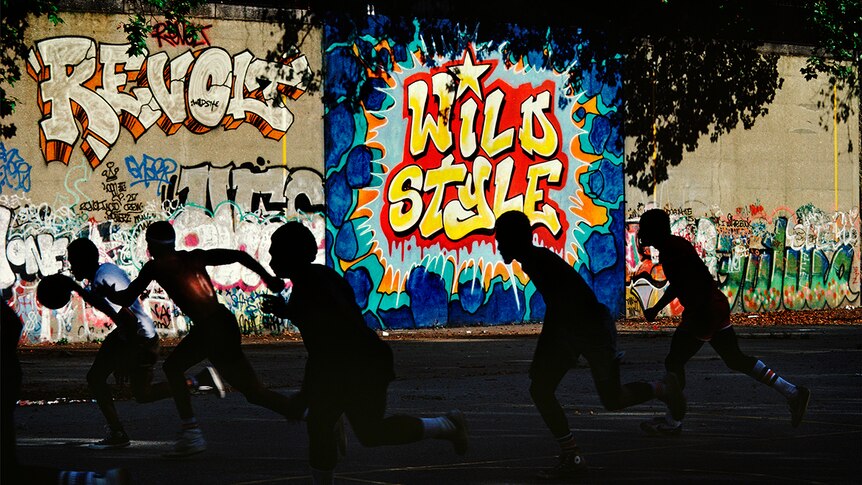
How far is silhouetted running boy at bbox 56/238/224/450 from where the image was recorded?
908 cm

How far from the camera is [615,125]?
2464 centimetres

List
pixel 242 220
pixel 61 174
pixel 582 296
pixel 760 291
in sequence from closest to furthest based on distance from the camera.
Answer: pixel 582 296 < pixel 61 174 < pixel 242 220 < pixel 760 291

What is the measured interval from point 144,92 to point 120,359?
11157 millimetres

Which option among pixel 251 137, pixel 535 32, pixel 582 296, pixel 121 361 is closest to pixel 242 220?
pixel 251 137

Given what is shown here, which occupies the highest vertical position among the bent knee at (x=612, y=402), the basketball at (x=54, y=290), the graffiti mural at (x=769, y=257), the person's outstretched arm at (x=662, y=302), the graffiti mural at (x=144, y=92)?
the graffiti mural at (x=144, y=92)

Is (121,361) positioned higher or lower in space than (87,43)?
lower

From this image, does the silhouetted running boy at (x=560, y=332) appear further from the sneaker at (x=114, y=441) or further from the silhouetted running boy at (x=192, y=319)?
the sneaker at (x=114, y=441)

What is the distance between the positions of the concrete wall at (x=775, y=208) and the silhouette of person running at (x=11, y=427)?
66.3ft

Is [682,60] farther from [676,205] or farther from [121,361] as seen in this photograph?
[121,361]

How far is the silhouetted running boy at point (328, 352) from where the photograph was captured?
6.64 metres

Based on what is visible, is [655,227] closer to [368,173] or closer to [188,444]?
[188,444]

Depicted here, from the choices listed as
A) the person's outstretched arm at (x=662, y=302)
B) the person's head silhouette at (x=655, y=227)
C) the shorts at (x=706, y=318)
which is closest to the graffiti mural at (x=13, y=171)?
the person's outstretched arm at (x=662, y=302)

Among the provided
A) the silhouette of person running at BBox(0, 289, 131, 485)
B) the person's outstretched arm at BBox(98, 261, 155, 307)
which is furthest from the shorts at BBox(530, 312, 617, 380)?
the silhouette of person running at BBox(0, 289, 131, 485)

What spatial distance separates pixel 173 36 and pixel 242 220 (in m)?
3.06
